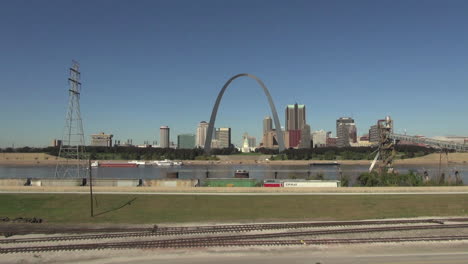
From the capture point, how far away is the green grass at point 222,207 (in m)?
24.6

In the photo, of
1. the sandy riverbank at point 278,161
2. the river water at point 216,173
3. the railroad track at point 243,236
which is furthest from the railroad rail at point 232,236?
the sandy riverbank at point 278,161

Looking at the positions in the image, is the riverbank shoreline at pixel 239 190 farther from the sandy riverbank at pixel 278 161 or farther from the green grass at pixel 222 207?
the sandy riverbank at pixel 278 161

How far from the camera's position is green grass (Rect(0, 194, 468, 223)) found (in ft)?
80.8

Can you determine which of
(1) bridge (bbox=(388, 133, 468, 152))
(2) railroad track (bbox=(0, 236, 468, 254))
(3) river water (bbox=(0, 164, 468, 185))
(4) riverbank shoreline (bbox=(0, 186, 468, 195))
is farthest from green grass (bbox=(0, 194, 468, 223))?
(1) bridge (bbox=(388, 133, 468, 152))

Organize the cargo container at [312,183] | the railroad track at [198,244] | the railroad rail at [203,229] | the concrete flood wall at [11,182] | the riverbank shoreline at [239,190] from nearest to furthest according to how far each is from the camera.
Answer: the railroad track at [198,244], the railroad rail at [203,229], the riverbank shoreline at [239,190], the cargo container at [312,183], the concrete flood wall at [11,182]

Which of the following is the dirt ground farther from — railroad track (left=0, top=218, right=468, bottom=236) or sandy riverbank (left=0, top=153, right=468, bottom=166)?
sandy riverbank (left=0, top=153, right=468, bottom=166)

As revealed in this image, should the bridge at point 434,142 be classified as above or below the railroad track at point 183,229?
above

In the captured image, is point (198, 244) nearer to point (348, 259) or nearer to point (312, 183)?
point (348, 259)

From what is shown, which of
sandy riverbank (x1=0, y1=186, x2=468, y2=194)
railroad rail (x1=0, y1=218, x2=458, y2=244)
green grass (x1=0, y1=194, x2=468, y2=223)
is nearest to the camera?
railroad rail (x1=0, y1=218, x2=458, y2=244)

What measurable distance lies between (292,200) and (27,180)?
108 feet

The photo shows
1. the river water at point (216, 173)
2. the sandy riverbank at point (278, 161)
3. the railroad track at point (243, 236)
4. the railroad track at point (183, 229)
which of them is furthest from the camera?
the sandy riverbank at point (278, 161)

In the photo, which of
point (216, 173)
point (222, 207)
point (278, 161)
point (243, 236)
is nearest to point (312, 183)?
point (222, 207)

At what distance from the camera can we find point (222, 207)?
2795 cm

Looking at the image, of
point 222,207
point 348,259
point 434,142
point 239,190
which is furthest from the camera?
point 434,142
